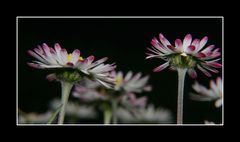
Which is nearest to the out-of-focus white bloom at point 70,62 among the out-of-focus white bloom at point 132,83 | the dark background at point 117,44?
the dark background at point 117,44

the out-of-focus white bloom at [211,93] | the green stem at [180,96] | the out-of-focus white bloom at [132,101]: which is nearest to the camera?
the green stem at [180,96]

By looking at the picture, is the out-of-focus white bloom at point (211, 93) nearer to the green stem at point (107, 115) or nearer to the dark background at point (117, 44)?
the dark background at point (117, 44)

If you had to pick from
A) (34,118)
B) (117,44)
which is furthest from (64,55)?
(117,44)

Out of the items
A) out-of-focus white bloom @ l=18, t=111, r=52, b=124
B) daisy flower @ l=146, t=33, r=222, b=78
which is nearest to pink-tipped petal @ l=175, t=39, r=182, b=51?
daisy flower @ l=146, t=33, r=222, b=78

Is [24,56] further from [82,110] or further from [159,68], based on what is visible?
[159,68]

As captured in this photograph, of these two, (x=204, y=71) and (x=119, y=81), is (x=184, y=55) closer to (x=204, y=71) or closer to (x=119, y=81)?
(x=204, y=71)

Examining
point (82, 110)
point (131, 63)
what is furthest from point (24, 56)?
point (131, 63)

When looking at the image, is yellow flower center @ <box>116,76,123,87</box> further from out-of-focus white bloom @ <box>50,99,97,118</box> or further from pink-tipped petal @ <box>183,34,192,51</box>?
pink-tipped petal @ <box>183,34,192,51</box>
